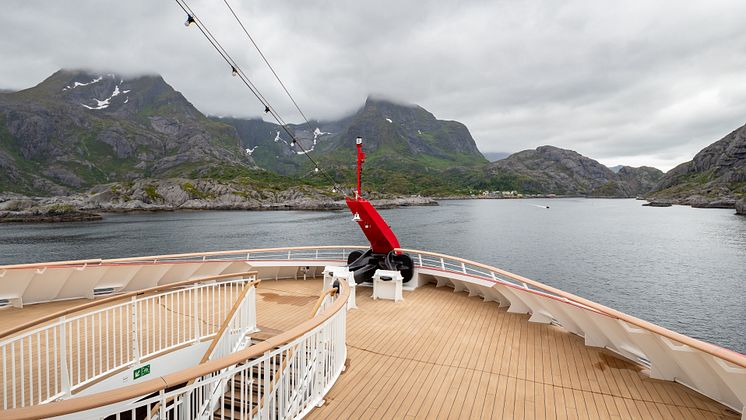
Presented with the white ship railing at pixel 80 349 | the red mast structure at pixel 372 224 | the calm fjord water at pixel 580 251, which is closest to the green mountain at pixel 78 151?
the calm fjord water at pixel 580 251

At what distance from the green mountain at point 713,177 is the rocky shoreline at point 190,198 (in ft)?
328

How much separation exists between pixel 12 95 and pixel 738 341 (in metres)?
288

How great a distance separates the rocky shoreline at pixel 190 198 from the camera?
3957 inches

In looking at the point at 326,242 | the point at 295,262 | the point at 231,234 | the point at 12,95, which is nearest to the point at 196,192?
the point at 231,234

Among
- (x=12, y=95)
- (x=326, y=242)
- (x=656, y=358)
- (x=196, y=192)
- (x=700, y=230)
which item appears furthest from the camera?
(x=12, y=95)

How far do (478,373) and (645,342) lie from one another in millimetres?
2400

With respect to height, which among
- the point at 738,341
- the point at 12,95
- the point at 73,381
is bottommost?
the point at 738,341

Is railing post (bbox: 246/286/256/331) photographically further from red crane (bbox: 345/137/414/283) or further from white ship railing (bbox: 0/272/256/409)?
red crane (bbox: 345/137/414/283)

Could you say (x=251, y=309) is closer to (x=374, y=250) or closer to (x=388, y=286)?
(x=388, y=286)

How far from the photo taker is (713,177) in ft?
427

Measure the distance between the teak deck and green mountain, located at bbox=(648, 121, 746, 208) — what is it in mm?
125157

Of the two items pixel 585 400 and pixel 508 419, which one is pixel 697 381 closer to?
pixel 585 400

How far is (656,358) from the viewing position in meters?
4.96

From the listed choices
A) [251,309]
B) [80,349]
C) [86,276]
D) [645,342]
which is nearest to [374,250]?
[251,309]
